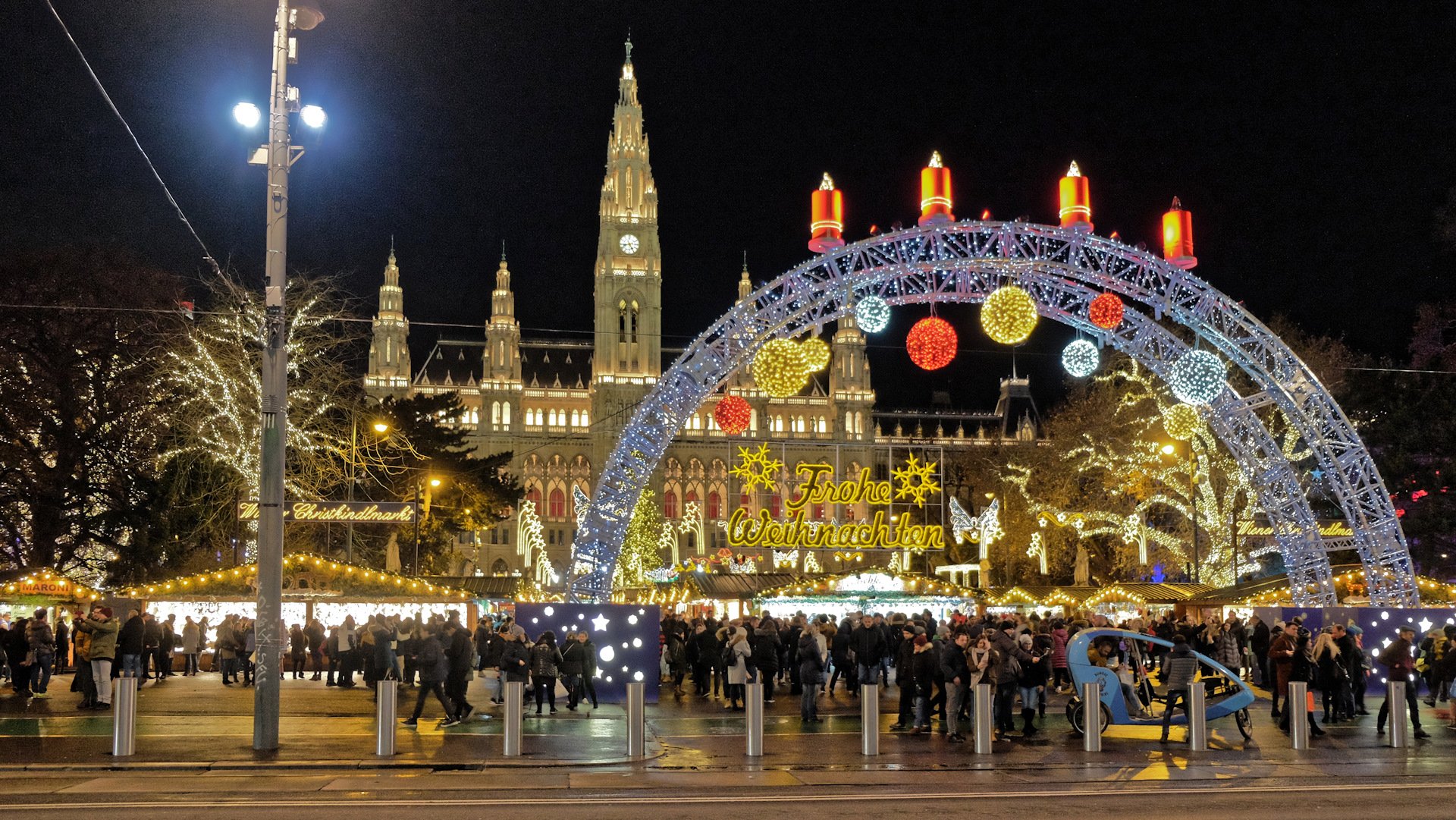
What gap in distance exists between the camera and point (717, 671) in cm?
2300

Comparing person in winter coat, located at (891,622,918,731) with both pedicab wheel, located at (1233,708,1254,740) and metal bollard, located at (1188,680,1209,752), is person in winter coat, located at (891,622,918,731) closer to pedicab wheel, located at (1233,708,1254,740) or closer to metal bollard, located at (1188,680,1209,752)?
metal bollard, located at (1188,680,1209,752)

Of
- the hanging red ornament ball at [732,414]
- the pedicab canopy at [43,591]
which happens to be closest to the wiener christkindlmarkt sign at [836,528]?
the hanging red ornament ball at [732,414]

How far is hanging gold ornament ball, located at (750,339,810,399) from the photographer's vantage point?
20.6m

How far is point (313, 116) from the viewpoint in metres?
13.5

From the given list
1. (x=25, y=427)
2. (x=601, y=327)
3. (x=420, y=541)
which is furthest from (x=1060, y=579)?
(x=601, y=327)

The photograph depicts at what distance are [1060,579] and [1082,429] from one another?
9215mm

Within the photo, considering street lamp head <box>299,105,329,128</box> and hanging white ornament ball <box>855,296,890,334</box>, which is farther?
hanging white ornament ball <box>855,296,890,334</box>

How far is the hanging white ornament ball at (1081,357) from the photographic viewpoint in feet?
72.8

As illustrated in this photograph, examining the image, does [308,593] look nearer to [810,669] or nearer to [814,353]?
[814,353]

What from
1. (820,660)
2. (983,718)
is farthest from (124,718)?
(983,718)

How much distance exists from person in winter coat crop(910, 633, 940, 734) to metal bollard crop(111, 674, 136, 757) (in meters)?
8.63

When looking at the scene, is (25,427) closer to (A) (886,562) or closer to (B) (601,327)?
(A) (886,562)

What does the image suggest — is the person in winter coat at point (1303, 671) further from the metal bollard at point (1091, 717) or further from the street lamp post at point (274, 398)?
the street lamp post at point (274, 398)

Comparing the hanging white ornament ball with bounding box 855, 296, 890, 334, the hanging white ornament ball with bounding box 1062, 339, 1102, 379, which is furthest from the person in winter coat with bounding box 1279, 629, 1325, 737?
the hanging white ornament ball with bounding box 855, 296, 890, 334
